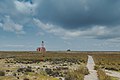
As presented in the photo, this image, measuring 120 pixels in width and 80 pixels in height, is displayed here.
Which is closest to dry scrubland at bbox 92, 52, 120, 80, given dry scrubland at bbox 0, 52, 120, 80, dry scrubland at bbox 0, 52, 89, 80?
dry scrubland at bbox 0, 52, 120, 80

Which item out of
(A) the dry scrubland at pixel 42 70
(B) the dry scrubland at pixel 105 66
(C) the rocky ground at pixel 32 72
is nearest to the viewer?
(A) the dry scrubland at pixel 42 70

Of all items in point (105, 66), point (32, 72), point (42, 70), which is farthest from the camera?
point (105, 66)

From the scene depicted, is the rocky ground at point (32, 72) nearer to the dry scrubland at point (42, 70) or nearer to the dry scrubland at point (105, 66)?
the dry scrubland at point (42, 70)

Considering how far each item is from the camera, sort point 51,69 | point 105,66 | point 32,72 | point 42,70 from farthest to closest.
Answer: point 105,66 < point 51,69 < point 42,70 < point 32,72

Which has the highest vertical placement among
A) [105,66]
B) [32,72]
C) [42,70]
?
[105,66]

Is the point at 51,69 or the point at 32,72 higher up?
the point at 51,69

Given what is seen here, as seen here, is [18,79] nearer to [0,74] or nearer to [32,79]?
[32,79]

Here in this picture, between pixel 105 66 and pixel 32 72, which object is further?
pixel 105 66

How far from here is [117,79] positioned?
26.9 meters

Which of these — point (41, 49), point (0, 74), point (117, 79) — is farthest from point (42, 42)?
point (117, 79)

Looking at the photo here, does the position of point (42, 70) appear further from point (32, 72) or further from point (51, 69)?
point (32, 72)

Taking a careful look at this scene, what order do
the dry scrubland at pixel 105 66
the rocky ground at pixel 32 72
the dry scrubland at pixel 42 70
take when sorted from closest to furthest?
the dry scrubland at pixel 42 70 → the rocky ground at pixel 32 72 → the dry scrubland at pixel 105 66

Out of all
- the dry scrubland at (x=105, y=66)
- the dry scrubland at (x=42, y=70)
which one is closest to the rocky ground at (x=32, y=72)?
the dry scrubland at (x=42, y=70)

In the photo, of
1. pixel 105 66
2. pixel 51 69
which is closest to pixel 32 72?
pixel 51 69
